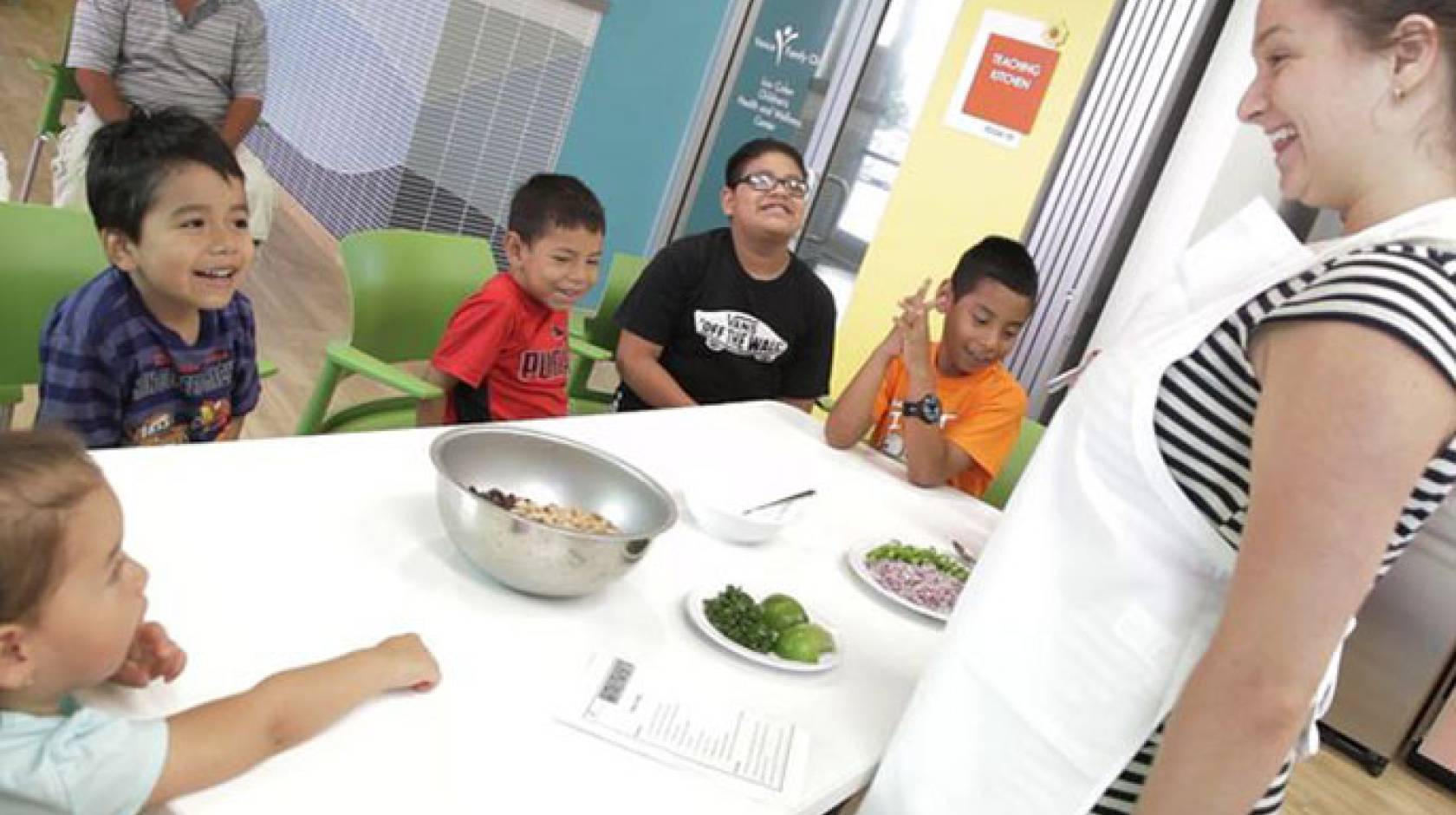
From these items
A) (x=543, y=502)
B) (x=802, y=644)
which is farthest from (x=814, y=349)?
(x=802, y=644)

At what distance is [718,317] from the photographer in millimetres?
2418

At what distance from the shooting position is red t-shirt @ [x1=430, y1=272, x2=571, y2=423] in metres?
1.98

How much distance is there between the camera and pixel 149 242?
148 cm

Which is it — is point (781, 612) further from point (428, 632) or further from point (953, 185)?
point (953, 185)

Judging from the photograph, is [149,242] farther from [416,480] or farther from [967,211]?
[967,211]

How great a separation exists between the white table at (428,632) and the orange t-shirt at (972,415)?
65cm

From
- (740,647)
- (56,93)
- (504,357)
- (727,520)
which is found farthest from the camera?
(56,93)

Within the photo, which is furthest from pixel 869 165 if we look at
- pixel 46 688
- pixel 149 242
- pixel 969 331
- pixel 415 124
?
pixel 46 688

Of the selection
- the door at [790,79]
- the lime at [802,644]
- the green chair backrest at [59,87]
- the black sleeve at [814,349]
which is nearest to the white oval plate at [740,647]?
the lime at [802,644]

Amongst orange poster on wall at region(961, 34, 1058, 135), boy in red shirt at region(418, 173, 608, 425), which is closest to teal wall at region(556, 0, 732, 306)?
orange poster on wall at region(961, 34, 1058, 135)

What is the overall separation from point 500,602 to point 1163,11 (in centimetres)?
342

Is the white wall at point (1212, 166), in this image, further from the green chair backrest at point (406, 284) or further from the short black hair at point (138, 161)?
the short black hair at point (138, 161)

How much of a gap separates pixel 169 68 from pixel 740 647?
8.64 ft

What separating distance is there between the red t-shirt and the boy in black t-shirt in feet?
0.79
